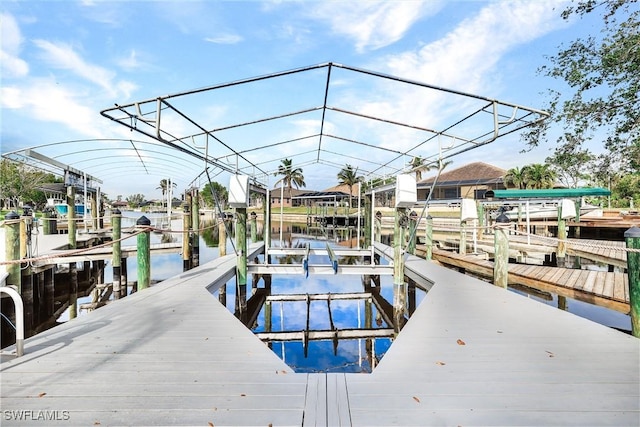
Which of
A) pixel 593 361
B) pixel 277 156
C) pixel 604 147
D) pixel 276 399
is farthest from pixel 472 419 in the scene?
pixel 604 147

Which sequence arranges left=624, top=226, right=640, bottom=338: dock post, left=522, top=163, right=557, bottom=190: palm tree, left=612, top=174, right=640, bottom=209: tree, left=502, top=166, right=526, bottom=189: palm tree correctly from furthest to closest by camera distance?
left=612, top=174, right=640, bottom=209: tree → left=502, top=166, right=526, bottom=189: palm tree → left=522, top=163, right=557, bottom=190: palm tree → left=624, top=226, right=640, bottom=338: dock post

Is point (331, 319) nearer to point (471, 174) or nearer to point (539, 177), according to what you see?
point (539, 177)

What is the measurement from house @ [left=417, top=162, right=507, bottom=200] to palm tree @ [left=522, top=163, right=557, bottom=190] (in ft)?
8.77

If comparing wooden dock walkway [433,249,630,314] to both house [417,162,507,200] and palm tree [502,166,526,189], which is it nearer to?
house [417,162,507,200]

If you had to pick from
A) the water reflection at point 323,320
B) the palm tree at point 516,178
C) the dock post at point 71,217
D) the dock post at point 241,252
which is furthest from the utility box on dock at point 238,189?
the palm tree at point 516,178

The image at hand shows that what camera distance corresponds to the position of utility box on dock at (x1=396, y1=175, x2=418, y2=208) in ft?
18.1

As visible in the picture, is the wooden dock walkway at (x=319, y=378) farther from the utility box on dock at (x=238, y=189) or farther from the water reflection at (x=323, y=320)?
the utility box on dock at (x=238, y=189)

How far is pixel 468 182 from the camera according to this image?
3612 cm

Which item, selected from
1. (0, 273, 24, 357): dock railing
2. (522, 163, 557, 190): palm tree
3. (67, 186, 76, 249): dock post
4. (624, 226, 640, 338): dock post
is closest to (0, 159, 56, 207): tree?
(67, 186, 76, 249): dock post

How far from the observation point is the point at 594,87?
10.0 m

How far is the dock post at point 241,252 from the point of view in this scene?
242 inches

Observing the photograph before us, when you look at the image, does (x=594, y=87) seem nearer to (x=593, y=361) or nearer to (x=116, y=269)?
(x=593, y=361)

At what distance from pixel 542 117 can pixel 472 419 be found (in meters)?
3.70

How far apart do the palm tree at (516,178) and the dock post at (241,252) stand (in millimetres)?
37954
